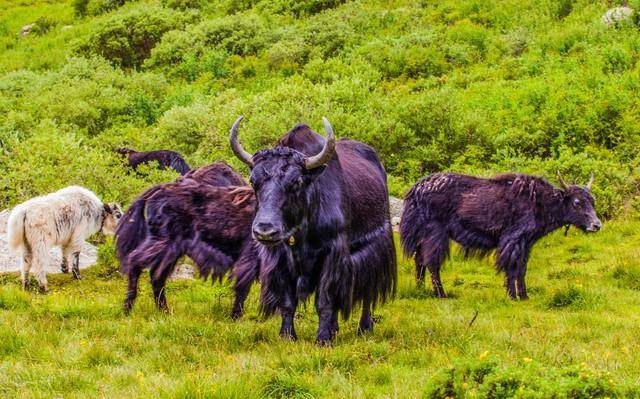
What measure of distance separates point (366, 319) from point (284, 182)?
1.85 meters

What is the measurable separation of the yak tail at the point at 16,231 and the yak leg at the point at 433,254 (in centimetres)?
518

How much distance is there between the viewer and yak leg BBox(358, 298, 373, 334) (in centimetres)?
672

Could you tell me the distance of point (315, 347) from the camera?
5562mm

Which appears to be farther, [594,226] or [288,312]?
[594,226]

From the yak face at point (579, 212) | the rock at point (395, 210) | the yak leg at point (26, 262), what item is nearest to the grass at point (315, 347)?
the yak leg at point (26, 262)

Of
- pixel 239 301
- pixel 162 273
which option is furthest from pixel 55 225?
pixel 239 301

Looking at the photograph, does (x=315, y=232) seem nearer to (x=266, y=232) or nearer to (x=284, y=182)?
(x=284, y=182)

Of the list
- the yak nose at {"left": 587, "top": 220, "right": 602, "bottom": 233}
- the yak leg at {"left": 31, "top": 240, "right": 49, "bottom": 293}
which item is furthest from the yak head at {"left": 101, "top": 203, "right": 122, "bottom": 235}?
the yak nose at {"left": 587, "top": 220, "right": 602, "bottom": 233}

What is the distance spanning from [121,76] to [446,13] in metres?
11.6

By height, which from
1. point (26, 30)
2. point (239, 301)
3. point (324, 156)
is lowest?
point (239, 301)

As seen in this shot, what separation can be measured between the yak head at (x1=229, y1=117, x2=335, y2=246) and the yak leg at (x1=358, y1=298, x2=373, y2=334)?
4.33 feet

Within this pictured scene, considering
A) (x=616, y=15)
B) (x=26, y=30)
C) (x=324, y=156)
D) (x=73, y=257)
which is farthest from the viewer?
(x=26, y=30)

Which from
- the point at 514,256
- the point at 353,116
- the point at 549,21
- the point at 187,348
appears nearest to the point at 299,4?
the point at 549,21

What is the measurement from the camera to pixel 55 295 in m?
8.23
